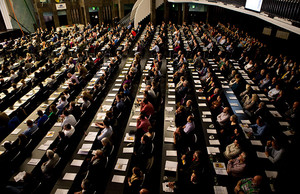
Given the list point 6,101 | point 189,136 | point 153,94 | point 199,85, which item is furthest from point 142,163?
point 6,101

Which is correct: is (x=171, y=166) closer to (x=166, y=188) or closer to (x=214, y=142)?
(x=166, y=188)

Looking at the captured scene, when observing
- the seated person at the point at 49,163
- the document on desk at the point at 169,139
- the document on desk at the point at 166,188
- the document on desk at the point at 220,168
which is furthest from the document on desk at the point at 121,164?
the document on desk at the point at 220,168

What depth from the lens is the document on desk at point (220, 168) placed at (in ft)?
13.7

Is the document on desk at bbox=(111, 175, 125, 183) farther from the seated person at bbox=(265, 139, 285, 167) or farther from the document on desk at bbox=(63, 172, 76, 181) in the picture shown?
the seated person at bbox=(265, 139, 285, 167)

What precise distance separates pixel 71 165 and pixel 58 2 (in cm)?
2509

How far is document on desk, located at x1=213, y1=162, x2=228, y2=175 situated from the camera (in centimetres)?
417

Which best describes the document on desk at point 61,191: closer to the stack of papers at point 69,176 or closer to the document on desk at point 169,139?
the stack of papers at point 69,176

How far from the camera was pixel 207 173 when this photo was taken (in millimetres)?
4164

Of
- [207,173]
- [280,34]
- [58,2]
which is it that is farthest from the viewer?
[58,2]

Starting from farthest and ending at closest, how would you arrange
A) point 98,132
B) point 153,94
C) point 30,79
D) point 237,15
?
point 237,15 < point 30,79 < point 153,94 < point 98,132

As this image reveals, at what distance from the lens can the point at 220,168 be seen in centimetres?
427

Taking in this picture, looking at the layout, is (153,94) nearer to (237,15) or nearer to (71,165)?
(71,165)

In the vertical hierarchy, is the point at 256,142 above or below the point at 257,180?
below

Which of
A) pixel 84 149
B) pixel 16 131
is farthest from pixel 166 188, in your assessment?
pixel 16 131
